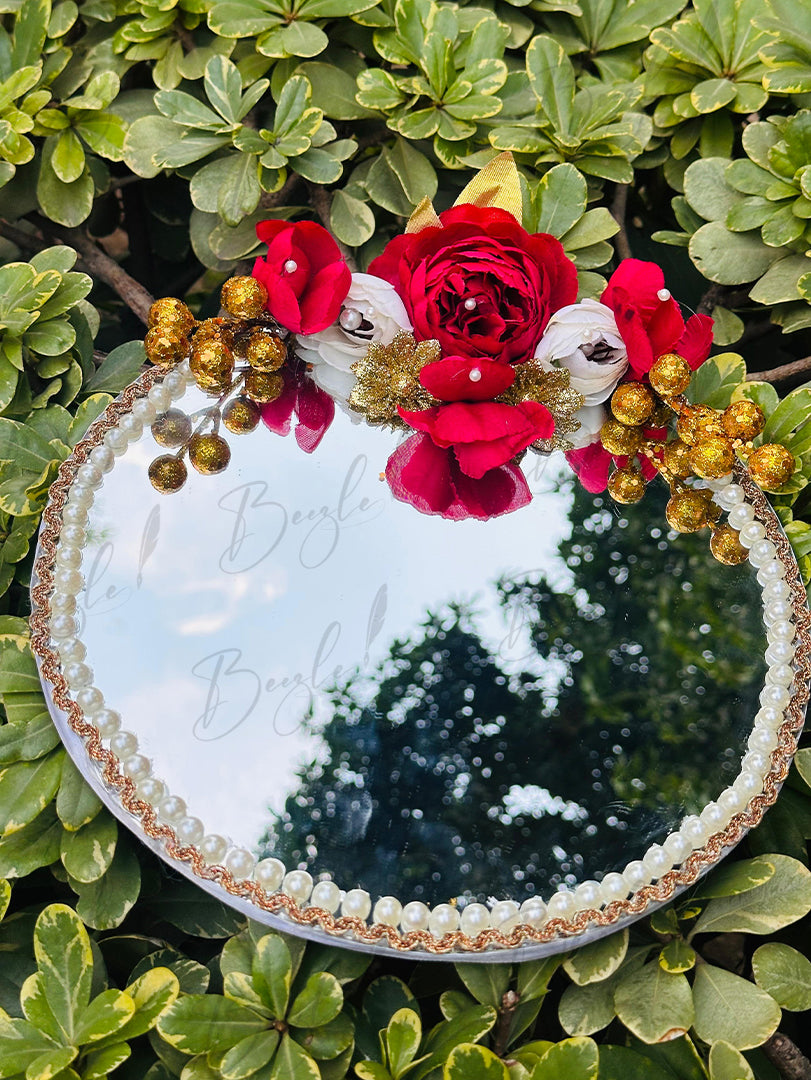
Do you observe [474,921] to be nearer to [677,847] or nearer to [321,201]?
[677,847]

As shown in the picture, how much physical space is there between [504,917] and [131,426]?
1.36 ft

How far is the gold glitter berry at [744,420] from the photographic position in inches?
25.3

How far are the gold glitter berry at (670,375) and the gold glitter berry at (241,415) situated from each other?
11.1 inches

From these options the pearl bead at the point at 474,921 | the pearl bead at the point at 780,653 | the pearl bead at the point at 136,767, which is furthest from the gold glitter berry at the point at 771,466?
the pearl bead at the point at 136,767

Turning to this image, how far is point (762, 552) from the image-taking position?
644 mm

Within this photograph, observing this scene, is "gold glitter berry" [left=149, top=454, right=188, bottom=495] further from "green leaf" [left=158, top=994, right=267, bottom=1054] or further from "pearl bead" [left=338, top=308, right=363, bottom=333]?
"green leaf" [left=158, top=994, right=267, bottom=1054]

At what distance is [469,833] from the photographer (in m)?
0.56

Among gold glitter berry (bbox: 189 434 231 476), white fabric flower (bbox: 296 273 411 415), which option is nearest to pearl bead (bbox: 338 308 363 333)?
white fabric flower (bbox: 296 273 411 415)

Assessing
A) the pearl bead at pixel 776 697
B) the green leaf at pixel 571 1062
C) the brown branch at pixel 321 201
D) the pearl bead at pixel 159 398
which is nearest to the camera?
the green leaf at pixel 571 1062

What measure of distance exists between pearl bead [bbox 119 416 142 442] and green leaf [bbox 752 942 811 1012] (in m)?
0.53

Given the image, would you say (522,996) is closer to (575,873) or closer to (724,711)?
(575,873)

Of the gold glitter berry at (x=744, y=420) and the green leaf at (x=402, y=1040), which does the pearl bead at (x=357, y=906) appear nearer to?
the green leaf at (x=402, y=1040)

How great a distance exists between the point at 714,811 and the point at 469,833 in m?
0.15

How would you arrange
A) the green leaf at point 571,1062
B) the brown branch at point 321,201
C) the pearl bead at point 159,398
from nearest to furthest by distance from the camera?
the green leaf at point 571,1062 → the pearl bead at point 159,398 → the brown branch at point 321,201
